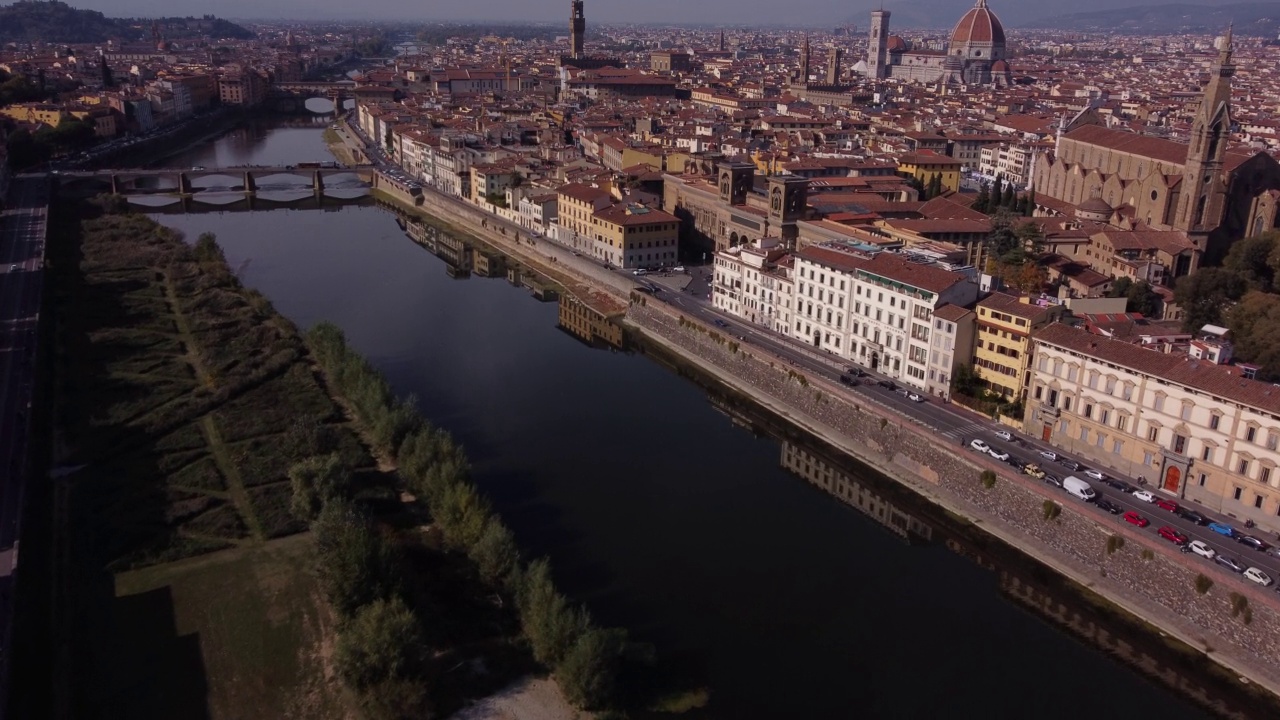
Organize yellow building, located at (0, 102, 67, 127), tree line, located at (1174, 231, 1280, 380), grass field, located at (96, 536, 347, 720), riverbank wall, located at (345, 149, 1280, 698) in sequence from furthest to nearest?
yellow building, located at (0, 102, 67, 127) → tree line, located at (1174, 231, 1280, 380) → riverbank wall, located at (345, 149, 1280, 698) → grass field, located at (96, 536, 347, 720)

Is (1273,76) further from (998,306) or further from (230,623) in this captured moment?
(230,623)

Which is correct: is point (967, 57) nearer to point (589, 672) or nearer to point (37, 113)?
point (37, 113)

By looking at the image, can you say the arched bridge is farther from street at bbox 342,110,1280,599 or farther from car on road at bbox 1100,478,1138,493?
car on road at bbox 1100,478,1138,493

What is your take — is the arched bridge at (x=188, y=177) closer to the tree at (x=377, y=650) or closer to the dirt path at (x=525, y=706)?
the tree at (x=377, y=650)

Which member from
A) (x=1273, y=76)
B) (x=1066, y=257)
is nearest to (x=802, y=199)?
(x=1066, y=257)

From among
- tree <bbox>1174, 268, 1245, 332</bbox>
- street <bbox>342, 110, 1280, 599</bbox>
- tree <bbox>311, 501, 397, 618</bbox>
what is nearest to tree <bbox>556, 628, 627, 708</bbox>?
tree <bbox>311, 501, 397, 618</bbox>

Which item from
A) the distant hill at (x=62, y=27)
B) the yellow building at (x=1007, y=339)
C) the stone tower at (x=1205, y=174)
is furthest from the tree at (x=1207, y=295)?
the distant hill at (x=62, y=27)
